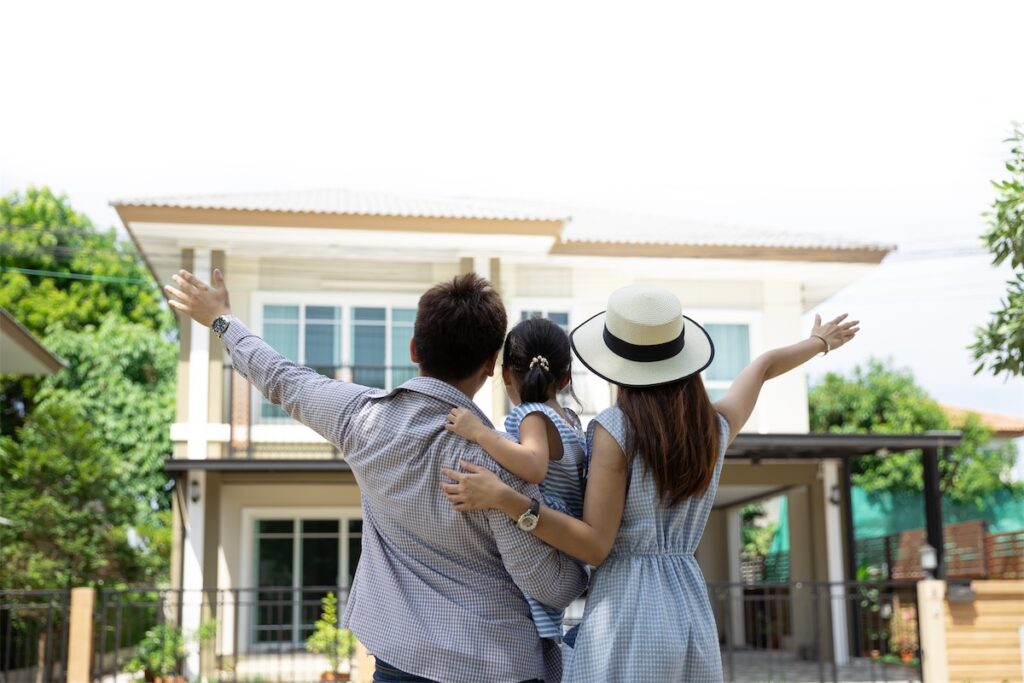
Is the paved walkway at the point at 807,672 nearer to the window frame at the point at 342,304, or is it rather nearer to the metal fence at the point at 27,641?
the window frame at the point at 342,304

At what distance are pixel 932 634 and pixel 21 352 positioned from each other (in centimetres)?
916

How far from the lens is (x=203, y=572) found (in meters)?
13.2

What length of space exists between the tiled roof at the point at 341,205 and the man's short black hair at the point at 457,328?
11088 millimetres

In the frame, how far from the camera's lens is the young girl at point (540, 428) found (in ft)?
6.93

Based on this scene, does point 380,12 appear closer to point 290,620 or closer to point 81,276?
point 290,620

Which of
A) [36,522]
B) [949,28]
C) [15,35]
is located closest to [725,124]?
[949,28]

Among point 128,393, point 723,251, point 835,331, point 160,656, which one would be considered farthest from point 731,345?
point 128,393

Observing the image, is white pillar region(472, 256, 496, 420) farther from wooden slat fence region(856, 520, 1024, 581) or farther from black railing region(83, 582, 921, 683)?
wooden slat fence region(856, 520, 1024, 581)

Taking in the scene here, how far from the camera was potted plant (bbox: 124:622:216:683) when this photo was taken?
1128 centimetres

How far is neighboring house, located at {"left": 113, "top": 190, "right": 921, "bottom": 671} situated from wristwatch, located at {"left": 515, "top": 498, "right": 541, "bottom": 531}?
10745mm

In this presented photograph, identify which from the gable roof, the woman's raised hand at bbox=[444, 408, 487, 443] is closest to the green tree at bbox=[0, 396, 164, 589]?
the gable roof

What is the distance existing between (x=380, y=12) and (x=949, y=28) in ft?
18.4

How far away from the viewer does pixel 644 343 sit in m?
2.43

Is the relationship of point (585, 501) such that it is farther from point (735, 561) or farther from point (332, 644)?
point (735, 561)
